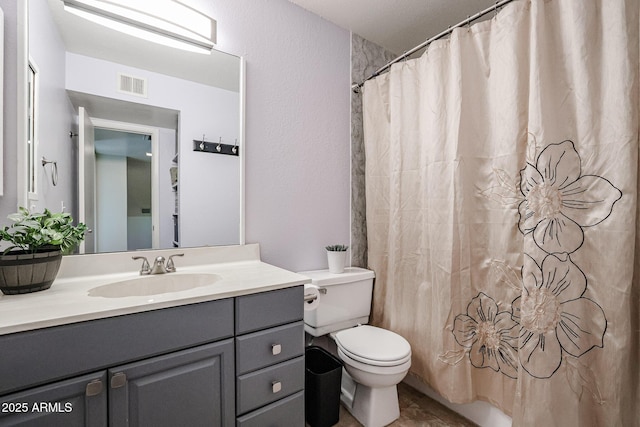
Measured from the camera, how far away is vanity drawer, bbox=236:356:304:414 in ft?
3.47

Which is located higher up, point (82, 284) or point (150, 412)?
point (82, 284)

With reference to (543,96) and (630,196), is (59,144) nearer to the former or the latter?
(543,96)

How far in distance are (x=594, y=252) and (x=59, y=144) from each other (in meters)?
2.21

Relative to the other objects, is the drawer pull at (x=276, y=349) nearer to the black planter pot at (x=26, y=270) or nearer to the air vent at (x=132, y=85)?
the black planter pot at (x=26, y=270)

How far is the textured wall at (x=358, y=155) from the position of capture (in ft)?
6.84

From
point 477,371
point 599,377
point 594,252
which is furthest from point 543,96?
point 477,371

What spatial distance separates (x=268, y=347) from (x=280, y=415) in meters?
0.30

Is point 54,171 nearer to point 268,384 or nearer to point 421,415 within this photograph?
point 268,384

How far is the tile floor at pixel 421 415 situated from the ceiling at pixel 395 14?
2.41 metres

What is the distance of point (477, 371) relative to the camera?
1.45m

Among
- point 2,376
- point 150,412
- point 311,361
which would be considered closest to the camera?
point 2,376

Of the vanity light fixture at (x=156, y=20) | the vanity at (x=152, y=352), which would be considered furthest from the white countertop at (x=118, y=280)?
the vanity light fixture at (x=156, y=20)

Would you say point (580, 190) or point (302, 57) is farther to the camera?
point (302, 57)

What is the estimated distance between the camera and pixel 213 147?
1.56 metres
